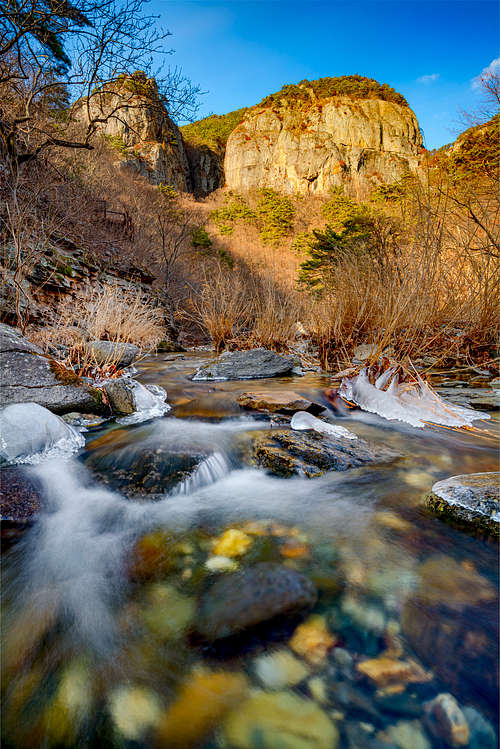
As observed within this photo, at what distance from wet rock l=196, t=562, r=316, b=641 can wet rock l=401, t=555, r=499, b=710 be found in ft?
1.07

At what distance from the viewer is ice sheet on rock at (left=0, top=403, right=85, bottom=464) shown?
6.64ft

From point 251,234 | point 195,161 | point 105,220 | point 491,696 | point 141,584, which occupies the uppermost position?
point 195,161

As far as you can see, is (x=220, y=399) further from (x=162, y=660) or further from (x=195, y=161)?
(x=195, y=161)

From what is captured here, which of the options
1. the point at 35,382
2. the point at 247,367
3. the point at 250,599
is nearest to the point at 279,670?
the point at 250,599

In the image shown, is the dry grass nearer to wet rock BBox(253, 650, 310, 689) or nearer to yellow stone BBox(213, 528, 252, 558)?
yellow stone BBox(213, 528, 252, 558)

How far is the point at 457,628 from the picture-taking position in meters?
0.99

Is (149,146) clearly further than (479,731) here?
Yes

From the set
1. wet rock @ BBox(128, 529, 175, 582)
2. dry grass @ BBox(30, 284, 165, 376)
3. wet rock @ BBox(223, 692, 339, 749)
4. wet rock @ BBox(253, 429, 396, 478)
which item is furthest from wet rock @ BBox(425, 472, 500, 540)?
dry grass @ BBox(30, 284, 165, 376)

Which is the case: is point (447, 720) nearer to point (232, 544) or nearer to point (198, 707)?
point (198, 707)

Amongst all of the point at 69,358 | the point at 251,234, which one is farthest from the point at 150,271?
the point at 251,234

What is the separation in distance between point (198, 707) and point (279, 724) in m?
0.20

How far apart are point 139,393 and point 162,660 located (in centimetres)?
259

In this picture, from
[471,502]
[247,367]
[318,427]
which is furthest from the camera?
[247,367]

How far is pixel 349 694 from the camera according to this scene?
84 cm
